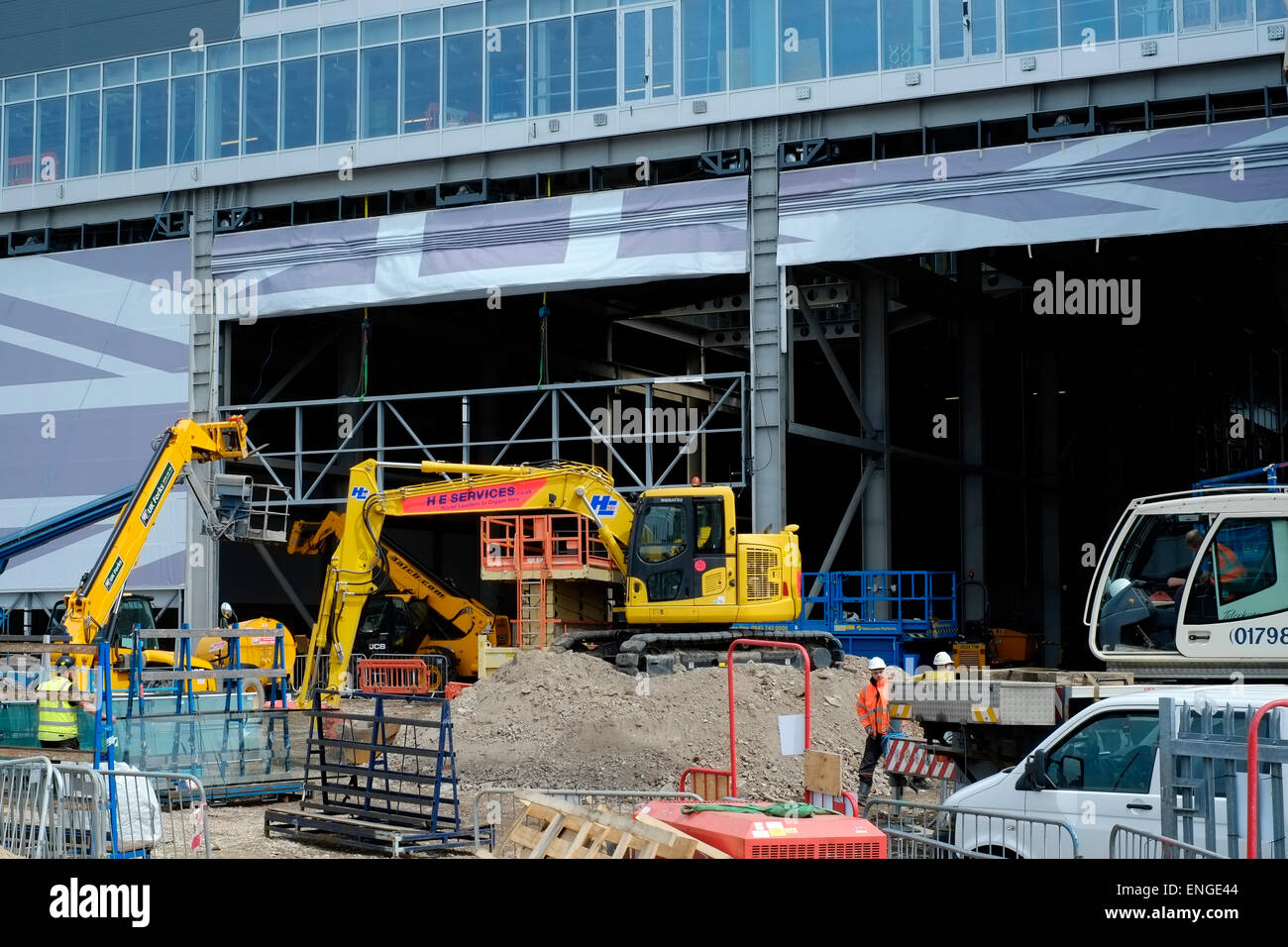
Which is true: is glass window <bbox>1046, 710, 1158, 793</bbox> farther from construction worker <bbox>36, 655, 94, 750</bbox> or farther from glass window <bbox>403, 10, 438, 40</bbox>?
glass window <bbox>403, 10, 438, 40</bbox>

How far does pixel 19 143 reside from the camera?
37312 mm

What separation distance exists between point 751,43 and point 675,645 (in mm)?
12774

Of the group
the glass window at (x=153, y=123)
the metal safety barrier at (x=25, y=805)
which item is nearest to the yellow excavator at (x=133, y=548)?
the metal safety barrier at (x=25, y=805)

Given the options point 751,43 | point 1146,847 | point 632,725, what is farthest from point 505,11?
point 1146,847

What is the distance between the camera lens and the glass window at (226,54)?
115 ft

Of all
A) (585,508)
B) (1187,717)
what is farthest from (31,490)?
(1187,717)

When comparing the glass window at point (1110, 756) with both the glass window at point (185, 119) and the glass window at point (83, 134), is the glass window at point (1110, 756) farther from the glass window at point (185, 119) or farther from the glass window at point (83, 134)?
the glass window at point (83, 134)

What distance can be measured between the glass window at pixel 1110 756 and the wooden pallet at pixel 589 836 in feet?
9.15

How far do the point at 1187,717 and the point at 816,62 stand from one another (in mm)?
23208

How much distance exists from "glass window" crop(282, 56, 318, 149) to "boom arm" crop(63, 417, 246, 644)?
13.0 meters

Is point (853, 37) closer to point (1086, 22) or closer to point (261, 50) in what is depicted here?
point (1086, 22)

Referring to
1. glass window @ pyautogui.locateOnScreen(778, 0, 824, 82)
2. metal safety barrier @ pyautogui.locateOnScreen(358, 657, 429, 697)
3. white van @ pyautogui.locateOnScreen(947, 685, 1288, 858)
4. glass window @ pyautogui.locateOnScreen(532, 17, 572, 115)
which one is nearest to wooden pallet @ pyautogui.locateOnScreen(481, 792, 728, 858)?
white van @ pyautogui.locateOnScreen(947, 685, 1288, 858)
